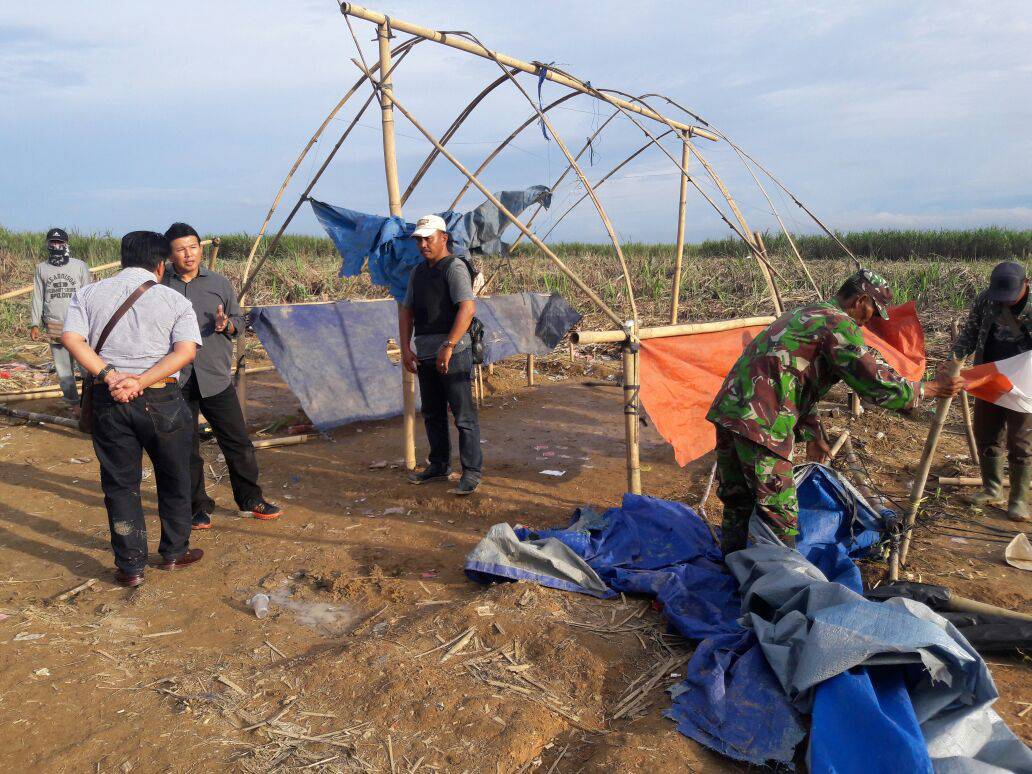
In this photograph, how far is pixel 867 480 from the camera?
463 cm

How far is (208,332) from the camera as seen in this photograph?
4.23 meters

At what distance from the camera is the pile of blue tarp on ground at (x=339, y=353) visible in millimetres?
6344

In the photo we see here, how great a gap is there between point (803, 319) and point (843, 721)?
1.69 metres

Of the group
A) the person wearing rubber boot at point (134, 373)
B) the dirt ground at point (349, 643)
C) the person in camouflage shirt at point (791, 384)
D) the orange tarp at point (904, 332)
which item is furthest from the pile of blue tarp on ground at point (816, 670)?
the person wearing rubber boot at point (134, 373)

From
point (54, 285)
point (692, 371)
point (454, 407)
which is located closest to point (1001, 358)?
point (692, 371)

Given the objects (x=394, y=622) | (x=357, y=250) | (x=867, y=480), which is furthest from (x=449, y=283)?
(x=867, y=480)

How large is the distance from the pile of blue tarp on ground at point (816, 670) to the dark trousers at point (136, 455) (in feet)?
5.59

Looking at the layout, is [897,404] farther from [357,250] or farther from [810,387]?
[357,250]

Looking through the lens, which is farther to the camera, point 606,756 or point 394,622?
point 394,622

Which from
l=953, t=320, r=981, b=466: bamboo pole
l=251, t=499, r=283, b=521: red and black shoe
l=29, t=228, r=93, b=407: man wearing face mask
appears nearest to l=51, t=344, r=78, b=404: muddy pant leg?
l=29, t=228, r=93, b=407: man wearing face mask

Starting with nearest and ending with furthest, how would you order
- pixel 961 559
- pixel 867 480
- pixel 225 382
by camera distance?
pixel 961 559 → pixel 225 382 → pixel 867 480

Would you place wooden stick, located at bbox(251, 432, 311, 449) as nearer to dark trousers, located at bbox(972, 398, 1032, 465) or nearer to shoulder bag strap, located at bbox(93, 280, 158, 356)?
shoulder bag strap, located at bbox(93, 280, 158, 356)

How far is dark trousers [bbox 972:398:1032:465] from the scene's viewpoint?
445 cm

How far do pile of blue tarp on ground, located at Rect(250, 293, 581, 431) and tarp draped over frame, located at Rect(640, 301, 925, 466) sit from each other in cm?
205
